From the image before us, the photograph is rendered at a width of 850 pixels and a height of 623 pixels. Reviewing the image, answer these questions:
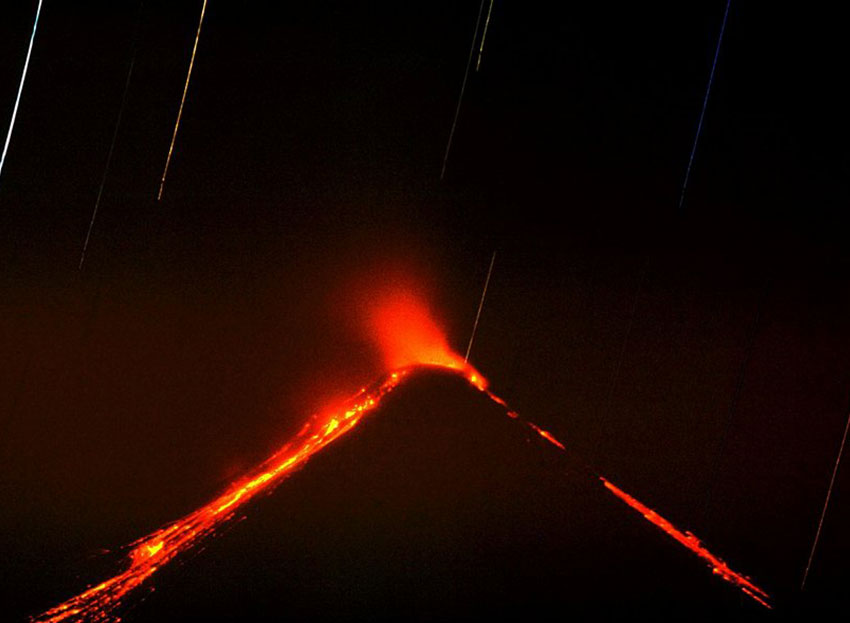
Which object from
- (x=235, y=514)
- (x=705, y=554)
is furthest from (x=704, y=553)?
(x=235, y=514)

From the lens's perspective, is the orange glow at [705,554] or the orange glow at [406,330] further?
the orange glow at [406,330]

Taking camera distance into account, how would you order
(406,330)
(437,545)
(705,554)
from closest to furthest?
(437,545), (705,554), (406,330)

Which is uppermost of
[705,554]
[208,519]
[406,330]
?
[406,330]

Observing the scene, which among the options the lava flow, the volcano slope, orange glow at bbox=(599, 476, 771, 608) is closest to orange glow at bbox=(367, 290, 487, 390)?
the lava flow

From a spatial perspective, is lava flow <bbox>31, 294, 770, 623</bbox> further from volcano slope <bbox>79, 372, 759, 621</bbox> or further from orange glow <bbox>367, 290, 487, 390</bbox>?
orange glow <bbox>367, 290, 487, 390</bbox>

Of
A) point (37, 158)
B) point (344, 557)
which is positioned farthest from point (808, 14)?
point (37, 158)

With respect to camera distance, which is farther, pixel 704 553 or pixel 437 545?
pixel 704 553

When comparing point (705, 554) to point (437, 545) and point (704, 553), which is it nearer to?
point (704, 553)

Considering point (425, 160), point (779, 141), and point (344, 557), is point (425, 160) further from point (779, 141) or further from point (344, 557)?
point (344, 557)

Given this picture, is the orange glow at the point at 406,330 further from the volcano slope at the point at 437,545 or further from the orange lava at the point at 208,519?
the volcano slope at the point at 437,545

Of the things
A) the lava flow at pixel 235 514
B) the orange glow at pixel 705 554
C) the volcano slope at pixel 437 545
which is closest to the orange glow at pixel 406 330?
the lava flow at pixel 235 514
